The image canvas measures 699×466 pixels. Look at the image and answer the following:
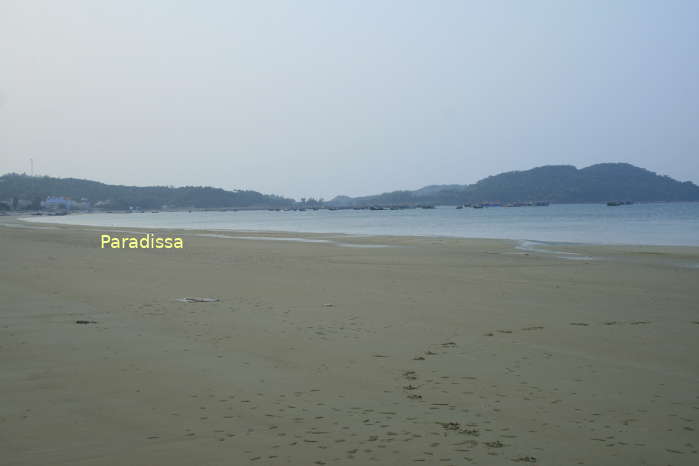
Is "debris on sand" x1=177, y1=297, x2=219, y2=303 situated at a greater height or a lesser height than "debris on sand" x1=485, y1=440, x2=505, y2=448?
lesser

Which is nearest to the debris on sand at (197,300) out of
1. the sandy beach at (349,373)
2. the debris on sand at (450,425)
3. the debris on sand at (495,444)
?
the sandy beach at (349,373)

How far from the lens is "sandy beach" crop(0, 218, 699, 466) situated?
5.10 metres

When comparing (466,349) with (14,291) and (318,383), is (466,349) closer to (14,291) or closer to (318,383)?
(318,383)

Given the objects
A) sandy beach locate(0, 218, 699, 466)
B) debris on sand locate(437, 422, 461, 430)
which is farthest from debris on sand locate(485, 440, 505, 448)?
debris on sand locate(437, 422, 461, 430)

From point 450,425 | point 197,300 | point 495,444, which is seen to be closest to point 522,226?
point 197,300

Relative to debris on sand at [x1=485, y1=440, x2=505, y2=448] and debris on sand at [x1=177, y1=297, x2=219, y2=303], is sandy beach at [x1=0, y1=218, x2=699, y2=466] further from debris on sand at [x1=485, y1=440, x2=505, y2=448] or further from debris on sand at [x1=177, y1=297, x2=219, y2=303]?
debris on sand at [x1=177, y1=297, x2=219, y2=303]

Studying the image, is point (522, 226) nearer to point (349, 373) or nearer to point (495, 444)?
point (349, 373)

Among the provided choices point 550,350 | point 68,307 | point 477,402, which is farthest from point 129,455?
point 68,307

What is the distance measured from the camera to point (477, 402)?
20.5ft

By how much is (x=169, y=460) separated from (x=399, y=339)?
4.95 metres

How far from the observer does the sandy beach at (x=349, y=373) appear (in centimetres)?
510

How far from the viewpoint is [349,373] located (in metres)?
7.38

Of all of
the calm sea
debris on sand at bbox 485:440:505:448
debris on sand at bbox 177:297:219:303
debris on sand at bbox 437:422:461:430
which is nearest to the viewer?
debris on sand at bbox 485:440:505:448

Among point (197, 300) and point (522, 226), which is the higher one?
point (522, 226)
